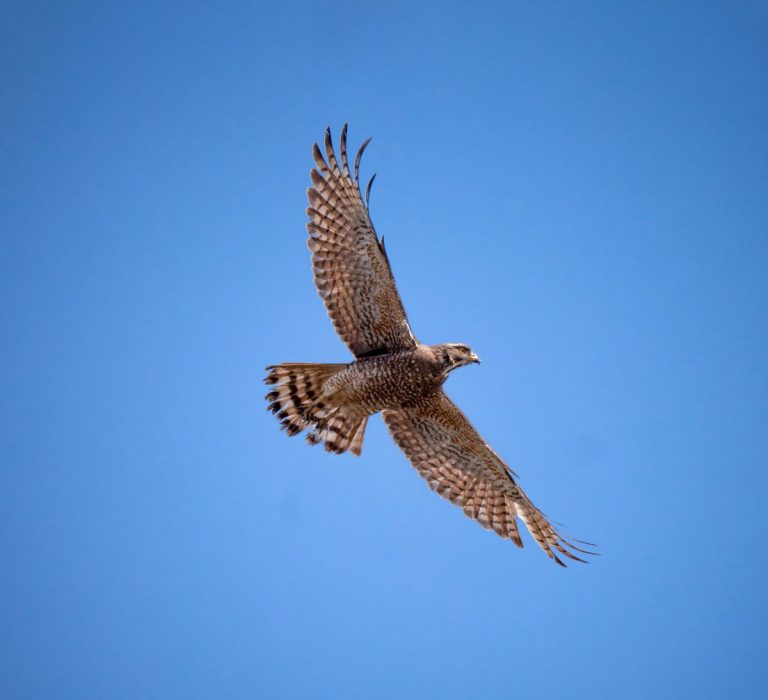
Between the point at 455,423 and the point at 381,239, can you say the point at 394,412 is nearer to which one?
the point at 455,423

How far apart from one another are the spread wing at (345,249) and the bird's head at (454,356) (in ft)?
1.29

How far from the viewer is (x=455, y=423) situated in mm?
9594

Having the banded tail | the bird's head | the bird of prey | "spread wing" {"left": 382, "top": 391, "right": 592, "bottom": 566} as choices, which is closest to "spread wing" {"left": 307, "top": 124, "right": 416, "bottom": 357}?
the bird of prey

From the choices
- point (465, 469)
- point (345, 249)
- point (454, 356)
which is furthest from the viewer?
point (465, 469)

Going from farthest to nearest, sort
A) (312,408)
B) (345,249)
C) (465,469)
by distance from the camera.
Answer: (465,469), (312,408), (345,249)

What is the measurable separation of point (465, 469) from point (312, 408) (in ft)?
6.93

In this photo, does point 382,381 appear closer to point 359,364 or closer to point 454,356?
point 359,364

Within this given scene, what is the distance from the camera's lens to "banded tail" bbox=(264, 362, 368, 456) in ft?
28.9

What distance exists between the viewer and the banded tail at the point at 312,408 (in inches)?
347

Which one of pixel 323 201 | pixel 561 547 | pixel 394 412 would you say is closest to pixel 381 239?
pixel 323 201

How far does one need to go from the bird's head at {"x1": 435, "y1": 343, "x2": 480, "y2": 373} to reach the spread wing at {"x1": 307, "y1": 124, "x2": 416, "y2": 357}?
15.4 inches

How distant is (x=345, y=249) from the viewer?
859 centimetres

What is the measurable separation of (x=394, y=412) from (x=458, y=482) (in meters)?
1.14

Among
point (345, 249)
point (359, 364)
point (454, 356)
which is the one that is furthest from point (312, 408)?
point (345, 249)
